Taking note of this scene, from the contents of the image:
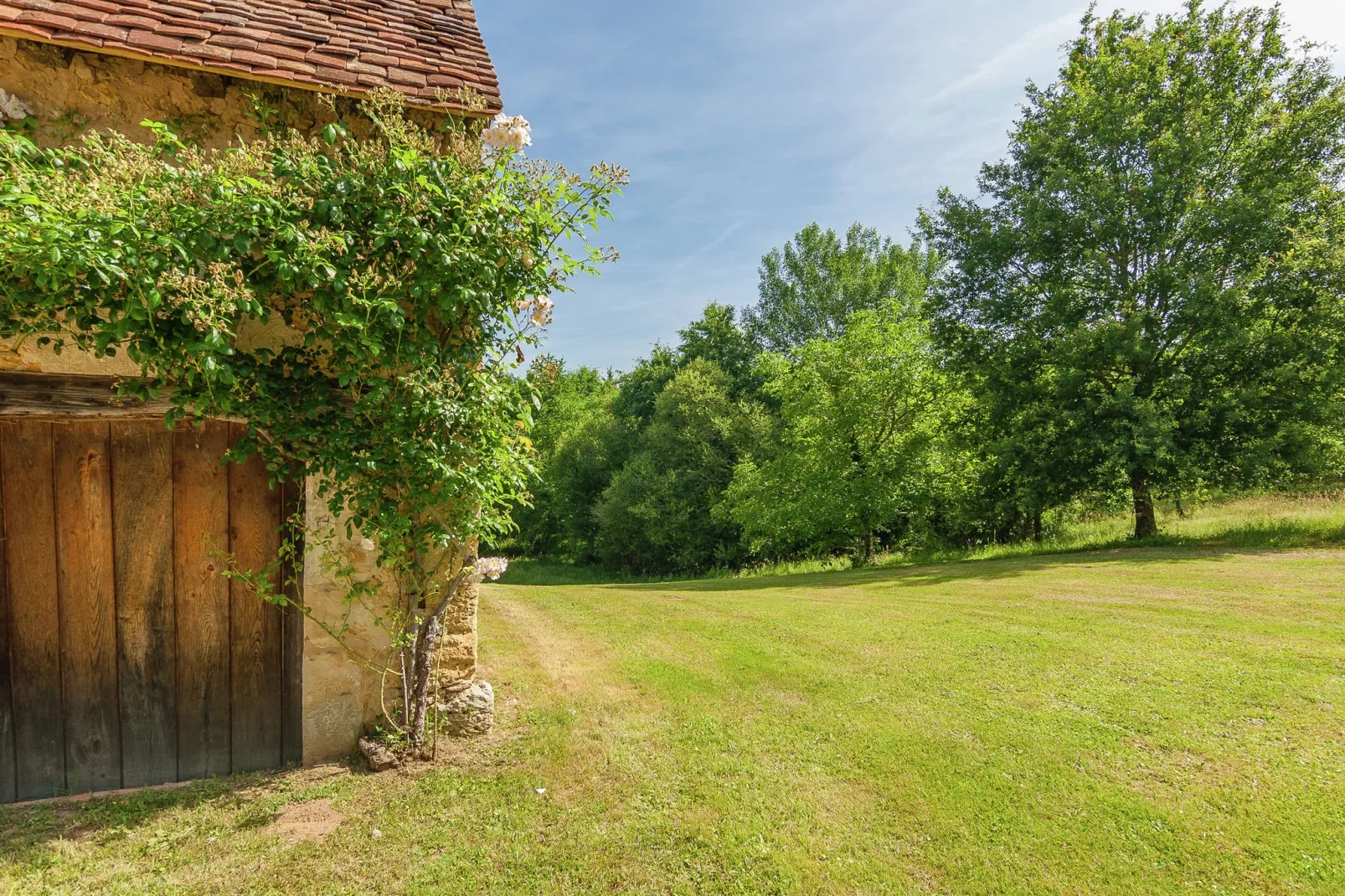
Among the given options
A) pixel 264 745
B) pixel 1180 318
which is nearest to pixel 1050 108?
pixel 1180 318

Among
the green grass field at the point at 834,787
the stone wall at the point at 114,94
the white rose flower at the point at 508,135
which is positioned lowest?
the green grass field at the point at 834,787

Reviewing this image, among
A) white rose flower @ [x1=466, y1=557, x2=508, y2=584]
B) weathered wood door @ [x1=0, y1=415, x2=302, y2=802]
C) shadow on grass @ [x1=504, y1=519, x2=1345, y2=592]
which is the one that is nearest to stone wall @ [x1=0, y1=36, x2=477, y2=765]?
weathered wood door @ [x1=0, y1=415, x2=302, y2=802]

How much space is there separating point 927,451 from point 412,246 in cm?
1590

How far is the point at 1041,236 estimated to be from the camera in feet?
51.1

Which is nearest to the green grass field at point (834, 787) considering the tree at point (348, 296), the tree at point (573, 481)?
the tree at point (348, 296)

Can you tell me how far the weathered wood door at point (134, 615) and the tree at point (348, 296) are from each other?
0.94 ft

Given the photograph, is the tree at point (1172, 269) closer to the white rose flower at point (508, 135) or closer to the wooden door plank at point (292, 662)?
the white rose flower at point (508, 135)

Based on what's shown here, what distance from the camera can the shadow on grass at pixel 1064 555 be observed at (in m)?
11.8

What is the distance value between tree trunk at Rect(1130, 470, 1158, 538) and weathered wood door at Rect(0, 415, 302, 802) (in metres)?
17.2

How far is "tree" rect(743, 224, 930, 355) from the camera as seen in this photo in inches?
1188

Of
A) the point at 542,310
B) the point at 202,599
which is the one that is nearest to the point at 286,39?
the point at 542,310

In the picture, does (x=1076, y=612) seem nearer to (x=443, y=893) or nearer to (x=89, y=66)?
(x=443, y=893)

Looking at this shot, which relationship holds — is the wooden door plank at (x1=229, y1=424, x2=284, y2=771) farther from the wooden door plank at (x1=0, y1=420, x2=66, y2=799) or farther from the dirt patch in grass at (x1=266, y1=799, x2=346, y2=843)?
the wooden door plank at (x1=0, y1=420, x2=66, y2=799)

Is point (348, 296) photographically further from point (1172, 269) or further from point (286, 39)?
point (1172, 269)
